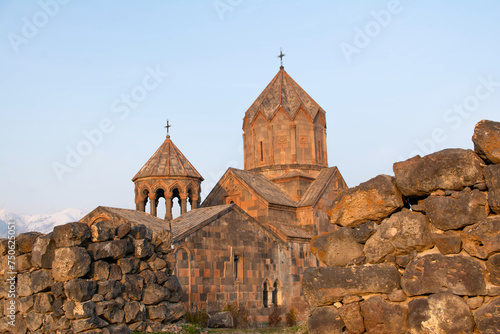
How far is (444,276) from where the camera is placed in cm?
357

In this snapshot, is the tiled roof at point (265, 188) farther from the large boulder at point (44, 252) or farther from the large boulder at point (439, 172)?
the large boulder at point (439, 172)

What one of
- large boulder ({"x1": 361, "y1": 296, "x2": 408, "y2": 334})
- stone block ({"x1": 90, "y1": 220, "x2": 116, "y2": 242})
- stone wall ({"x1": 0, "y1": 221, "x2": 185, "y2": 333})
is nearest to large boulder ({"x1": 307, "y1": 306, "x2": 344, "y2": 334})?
large boulder ({"x1": 361, "y1": 296, "x2": 408, "y2": 334})

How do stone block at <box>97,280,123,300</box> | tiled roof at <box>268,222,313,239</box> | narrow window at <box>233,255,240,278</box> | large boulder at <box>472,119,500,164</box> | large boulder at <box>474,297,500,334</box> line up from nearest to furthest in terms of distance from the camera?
1. large boulder at <box>474,297,500,334</box>
2. large boulder at <box>472,119,500,164</box>
3. stone block at <box>97,280,123,300</box>
4. narrow window at <box>233,255,240,278</box>
5. tiled roof at <box>268,222,313,239</box>

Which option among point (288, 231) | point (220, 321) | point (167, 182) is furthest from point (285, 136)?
point (220, 321)

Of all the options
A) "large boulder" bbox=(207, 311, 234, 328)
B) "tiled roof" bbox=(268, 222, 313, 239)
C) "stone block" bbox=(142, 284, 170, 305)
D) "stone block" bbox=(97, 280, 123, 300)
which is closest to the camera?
"stone block" bbox=(97, 280, 123, 300)

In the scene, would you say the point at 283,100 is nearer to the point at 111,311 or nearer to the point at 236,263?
the point at 236,263

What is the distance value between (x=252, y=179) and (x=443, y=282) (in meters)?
15.7

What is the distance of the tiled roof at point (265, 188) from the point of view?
60.1 feet

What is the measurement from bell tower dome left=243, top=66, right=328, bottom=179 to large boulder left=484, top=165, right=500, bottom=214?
16.4 m

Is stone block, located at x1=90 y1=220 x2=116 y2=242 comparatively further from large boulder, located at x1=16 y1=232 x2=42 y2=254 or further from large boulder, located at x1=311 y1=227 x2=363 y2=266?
large boulder, located at x1=311 y1=227 x2=363 y2=266

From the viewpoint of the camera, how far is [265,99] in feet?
71.8

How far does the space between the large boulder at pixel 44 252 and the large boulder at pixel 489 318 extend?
4.27 meters

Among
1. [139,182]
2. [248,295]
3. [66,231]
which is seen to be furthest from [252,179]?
[66,231]

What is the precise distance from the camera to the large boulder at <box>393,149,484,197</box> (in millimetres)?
3650
